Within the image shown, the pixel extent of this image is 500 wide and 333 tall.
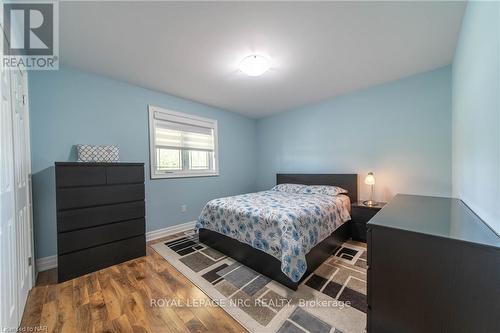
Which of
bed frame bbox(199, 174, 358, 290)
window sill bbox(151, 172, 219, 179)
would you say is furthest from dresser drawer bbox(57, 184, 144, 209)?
bed frame bbox(199, 174, 358, 290)

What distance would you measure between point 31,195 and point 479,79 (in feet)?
13.1

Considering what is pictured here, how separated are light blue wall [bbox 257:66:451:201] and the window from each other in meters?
1.75

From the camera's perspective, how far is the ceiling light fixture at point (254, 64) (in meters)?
2.12

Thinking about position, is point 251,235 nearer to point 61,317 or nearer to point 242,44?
point 61,317

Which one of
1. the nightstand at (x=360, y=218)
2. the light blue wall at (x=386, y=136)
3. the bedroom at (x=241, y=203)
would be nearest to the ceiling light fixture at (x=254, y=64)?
the bedroom at (x=241, y=203)

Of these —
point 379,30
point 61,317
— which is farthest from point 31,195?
point 379,30

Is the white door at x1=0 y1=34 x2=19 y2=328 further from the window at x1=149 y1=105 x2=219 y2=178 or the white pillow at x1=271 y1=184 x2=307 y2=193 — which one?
the white pillow at x1=271 y1=184 x2=307 y2=193

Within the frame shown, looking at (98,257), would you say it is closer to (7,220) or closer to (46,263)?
(46,263)

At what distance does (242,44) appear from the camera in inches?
75.3

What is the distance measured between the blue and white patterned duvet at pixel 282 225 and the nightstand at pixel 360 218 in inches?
6.5

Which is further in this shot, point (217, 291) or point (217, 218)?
point (217, 218)

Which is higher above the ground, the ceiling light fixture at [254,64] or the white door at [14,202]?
the ceiling light fixture at [254,64]

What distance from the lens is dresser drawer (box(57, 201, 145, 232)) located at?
6.22 ft

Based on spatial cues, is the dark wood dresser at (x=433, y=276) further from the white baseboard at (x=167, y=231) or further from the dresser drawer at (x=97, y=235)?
the white baseboard at (x=167, y=231)
